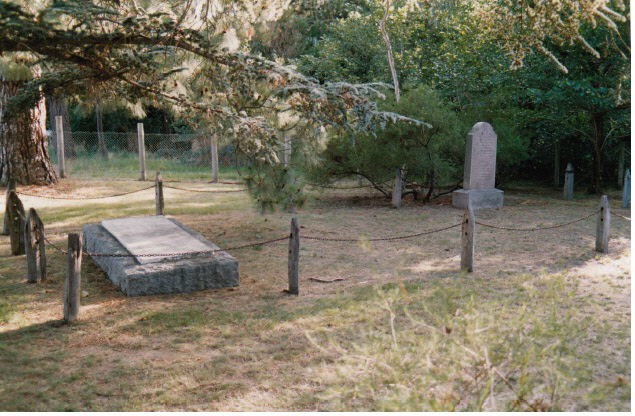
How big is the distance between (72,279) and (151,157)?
16579 millimetres

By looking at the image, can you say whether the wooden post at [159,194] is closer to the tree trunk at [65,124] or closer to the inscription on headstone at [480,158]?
the inscription on headstone at [480,158]

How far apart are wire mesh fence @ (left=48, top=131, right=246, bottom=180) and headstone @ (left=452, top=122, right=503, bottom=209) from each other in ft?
28.4

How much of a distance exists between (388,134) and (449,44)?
24.5 ft

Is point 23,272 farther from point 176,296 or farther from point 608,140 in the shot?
point 608,140

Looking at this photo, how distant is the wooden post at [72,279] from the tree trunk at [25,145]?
422 inches

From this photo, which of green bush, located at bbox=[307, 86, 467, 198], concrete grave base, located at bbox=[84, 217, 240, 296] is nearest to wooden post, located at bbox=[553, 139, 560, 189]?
green bush, located at bbox=[307, 86, 467, 198]

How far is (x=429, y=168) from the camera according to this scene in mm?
14305

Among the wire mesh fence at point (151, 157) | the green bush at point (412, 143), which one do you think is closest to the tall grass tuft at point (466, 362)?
the green bush at point (412, 143)

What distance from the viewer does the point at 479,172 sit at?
14359 millimetres

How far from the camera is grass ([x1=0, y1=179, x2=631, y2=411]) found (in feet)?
11.5

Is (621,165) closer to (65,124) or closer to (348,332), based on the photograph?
(348,332)

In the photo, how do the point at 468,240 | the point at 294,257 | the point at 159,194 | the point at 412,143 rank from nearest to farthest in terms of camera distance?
the point at 294,257 → the point at 468,240 → the point at 159,194 → the point at 412,143

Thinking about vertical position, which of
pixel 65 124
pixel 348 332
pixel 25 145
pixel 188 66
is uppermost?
pixel 188 66

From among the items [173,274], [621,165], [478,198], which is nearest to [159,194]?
[173,274]
